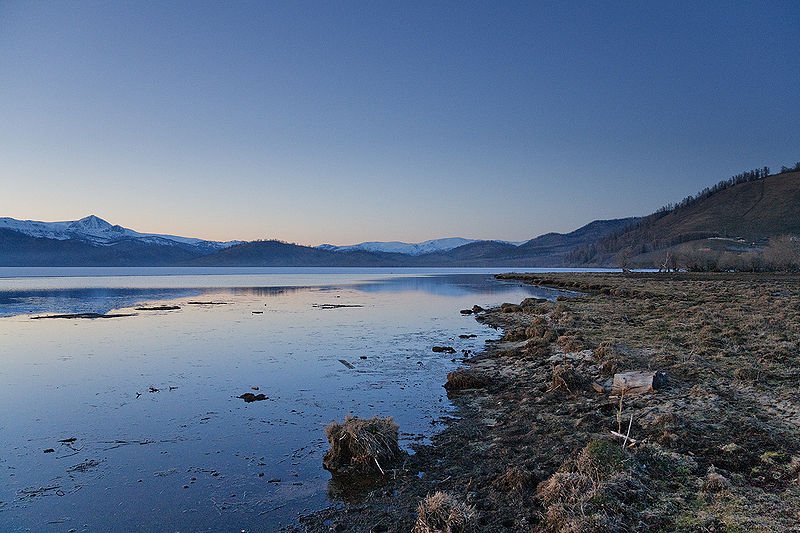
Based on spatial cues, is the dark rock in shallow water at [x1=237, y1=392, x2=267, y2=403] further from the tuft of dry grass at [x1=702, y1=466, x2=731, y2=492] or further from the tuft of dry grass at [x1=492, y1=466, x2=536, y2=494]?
the tuft of dry grass at [x1=702, y1=466, x2=731, y2=492]

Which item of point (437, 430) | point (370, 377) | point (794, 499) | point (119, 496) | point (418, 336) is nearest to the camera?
point (794, 499)

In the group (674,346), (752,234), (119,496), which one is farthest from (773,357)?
(752,234)

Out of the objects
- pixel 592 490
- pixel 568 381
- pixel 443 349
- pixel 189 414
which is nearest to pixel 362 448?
pixel 592 490

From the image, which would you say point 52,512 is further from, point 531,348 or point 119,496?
point 531,348

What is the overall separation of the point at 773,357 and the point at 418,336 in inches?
553

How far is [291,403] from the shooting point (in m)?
12.3

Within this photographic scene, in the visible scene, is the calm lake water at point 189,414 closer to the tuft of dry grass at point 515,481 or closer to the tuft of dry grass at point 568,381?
the tuft of dry grass at point 515,481

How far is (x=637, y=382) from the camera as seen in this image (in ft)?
36.0

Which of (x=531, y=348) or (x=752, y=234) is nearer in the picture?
(x=531, y=348)

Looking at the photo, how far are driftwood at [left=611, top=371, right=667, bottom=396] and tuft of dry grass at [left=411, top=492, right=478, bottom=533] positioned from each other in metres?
6.48

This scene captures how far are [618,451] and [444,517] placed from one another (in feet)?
9.31

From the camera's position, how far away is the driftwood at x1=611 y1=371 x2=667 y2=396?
1073 centimetres

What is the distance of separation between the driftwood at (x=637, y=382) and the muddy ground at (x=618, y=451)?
239mm

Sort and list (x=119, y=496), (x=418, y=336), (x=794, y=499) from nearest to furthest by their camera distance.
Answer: (x=794, y=499) → (x=119, y=496) → (x=418, y=336)
